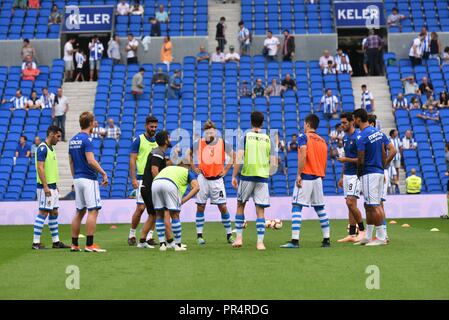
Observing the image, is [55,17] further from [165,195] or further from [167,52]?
[165,195]

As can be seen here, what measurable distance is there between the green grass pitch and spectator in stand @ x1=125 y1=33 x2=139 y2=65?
22.6m

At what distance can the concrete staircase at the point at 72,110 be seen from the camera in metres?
35.7

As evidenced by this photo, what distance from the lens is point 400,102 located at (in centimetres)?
3772

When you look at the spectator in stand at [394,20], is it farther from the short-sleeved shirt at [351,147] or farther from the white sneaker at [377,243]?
the white sneaker at [377,243]

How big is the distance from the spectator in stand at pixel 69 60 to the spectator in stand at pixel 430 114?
15211mm

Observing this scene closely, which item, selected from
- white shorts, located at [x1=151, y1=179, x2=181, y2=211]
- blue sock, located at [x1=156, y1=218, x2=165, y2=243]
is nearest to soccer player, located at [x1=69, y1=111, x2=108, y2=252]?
white shorts, located at [x1=151, y1=179, x2=181, y2=211]

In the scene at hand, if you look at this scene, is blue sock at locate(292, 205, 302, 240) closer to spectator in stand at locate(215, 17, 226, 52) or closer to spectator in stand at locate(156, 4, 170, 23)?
spectator in stand at locate(215, 17, 226, 52)

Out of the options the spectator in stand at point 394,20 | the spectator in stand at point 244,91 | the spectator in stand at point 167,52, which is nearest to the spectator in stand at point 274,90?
the spectator in stand at point 244,91

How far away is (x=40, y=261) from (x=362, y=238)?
635 centimetres

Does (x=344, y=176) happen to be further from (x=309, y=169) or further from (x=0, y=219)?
(x=0, y=219)

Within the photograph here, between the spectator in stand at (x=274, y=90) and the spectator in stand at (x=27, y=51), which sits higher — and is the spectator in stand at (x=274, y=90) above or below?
below
